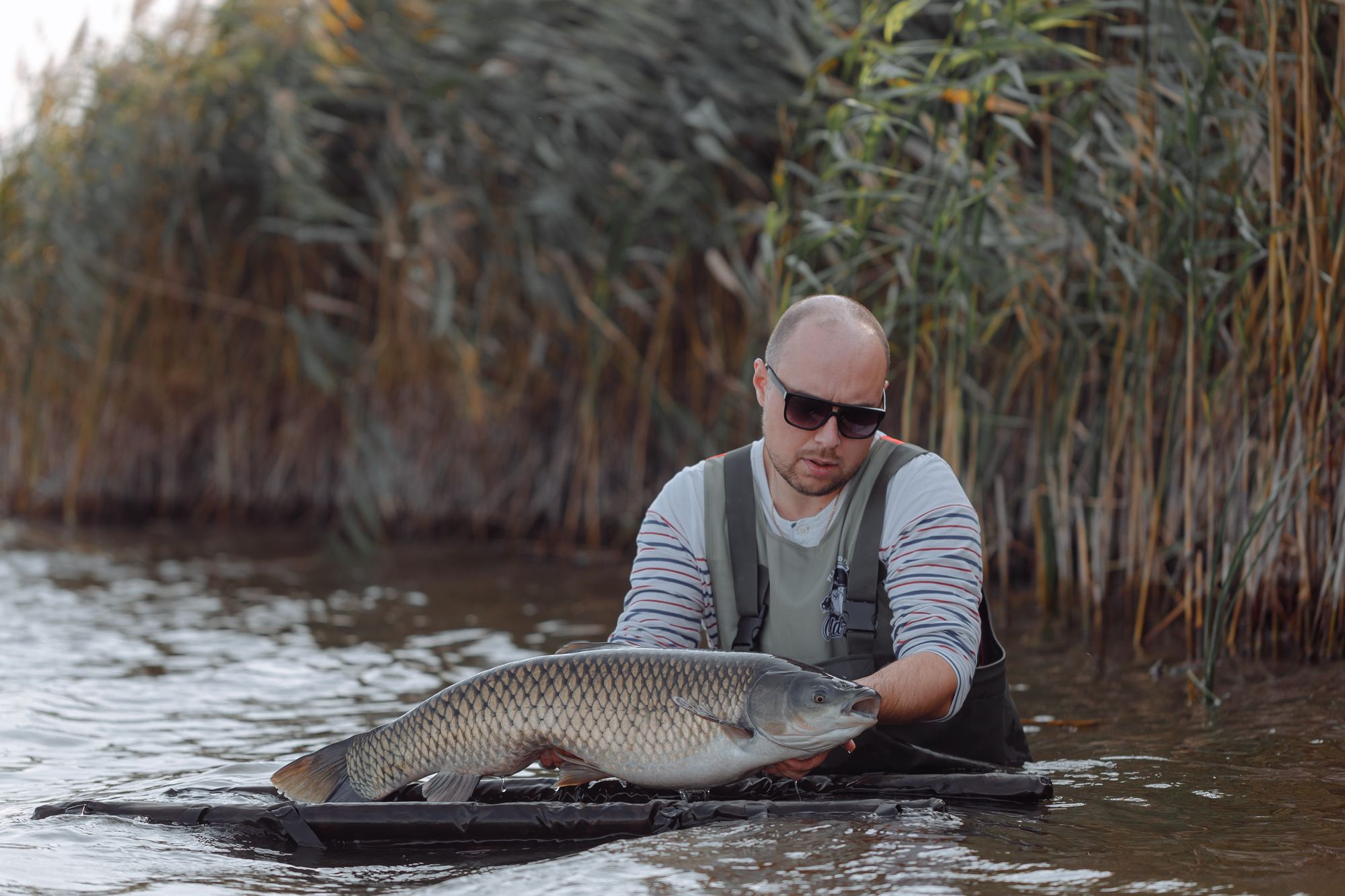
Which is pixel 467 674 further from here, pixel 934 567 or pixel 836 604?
pixel 934 567

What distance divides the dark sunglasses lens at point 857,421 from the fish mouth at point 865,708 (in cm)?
78

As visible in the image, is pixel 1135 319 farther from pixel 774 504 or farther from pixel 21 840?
pixel 21 840

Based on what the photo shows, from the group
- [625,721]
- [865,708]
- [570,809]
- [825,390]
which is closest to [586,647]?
[625,721]

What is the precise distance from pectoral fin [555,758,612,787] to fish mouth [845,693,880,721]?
1.97 ft

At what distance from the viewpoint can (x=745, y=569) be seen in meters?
3.70

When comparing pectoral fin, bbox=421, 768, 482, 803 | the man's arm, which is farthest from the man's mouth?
pectoral fin, bbox=421, 768, 482, 803

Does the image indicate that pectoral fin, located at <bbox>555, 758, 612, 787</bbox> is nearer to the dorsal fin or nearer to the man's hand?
the dorsal fin

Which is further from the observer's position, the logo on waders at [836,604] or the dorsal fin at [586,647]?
the logo on waders at [836,604]

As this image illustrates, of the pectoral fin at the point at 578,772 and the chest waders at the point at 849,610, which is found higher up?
the chest waders at the point at 849,610

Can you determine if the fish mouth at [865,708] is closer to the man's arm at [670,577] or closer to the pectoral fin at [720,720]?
the pectoral fin at [720,720]

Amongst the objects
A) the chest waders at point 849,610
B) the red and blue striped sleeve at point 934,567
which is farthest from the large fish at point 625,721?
the chest waders at point 849,610

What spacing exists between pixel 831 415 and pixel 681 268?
496 cm

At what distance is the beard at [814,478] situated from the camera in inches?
141

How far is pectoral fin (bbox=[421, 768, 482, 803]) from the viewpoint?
3.25 m
